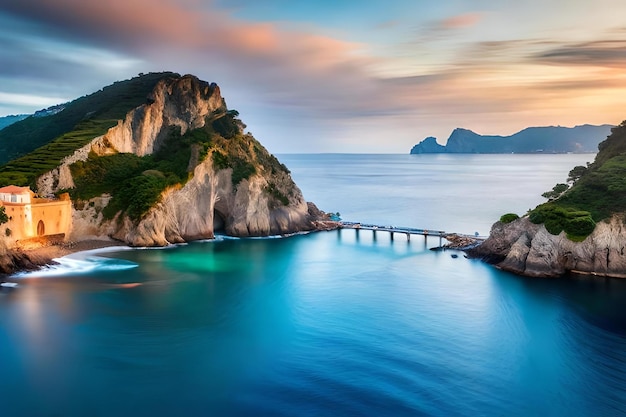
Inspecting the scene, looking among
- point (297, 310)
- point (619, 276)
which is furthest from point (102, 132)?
point (619, 276)

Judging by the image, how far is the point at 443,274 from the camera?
40.5 m

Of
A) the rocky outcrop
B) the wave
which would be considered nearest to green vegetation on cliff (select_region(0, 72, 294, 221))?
the wave

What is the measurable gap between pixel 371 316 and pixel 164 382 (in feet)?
45.7

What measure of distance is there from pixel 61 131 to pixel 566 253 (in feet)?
226

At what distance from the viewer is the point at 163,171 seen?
53688 millimetres

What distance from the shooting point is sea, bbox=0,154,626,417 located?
18750mm

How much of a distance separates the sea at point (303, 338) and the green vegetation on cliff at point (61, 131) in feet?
40.8

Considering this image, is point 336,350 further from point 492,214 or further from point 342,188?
point 342,188

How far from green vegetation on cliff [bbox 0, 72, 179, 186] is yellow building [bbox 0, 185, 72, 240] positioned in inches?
150

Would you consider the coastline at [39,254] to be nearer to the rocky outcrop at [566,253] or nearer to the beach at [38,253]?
the beach at [38,253]

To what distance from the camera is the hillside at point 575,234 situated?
1489 inches

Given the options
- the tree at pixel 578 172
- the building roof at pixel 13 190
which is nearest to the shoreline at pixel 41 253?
A: the building roof at pixel 13 190

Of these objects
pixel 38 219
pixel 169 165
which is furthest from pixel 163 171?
pixel 38 219

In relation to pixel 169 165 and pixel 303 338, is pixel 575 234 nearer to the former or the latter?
pixel 303 338
